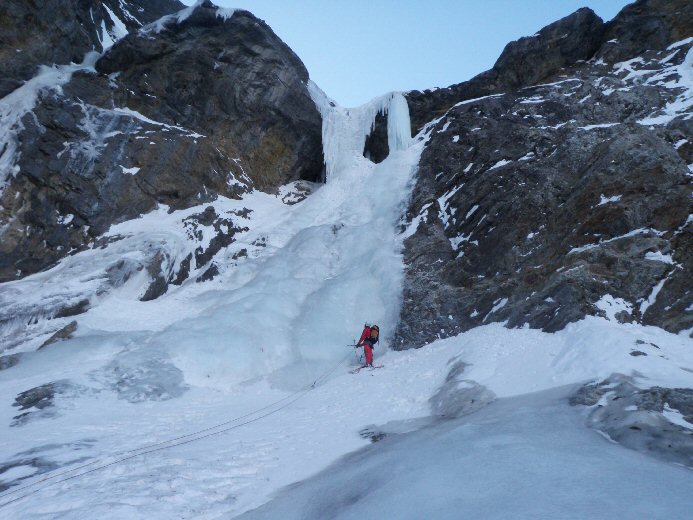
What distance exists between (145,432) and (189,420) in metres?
0.97

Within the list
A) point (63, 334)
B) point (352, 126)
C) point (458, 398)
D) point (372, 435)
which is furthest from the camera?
point (352, 126)

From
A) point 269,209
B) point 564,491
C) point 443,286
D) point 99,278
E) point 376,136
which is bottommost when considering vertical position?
point 564,491

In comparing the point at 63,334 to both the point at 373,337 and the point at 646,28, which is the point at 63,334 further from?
the point at 646,28

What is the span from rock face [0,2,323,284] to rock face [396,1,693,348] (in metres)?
8.78

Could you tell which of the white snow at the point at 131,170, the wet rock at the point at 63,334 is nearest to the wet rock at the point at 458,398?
the wet rock at the point at 63,334

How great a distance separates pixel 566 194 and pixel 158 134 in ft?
55.4

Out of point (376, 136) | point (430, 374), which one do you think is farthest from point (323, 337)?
point (376, 136)

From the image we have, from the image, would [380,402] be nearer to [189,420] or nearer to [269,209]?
[189,420]

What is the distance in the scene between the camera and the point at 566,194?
13.5 meters

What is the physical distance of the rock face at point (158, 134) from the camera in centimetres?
1892

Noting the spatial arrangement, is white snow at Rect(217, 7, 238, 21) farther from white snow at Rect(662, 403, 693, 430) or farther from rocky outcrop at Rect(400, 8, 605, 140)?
white snow at Rect(662, 403, 693, 430)

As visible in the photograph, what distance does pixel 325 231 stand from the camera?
18.5 m

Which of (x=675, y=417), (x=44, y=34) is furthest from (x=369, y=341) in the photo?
(x=44, y=34)

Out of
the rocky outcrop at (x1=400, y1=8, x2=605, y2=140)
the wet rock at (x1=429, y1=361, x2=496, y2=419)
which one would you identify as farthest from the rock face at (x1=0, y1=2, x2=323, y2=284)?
the wet rock at (x1=429, y1=361, x2=496, y2=419)
